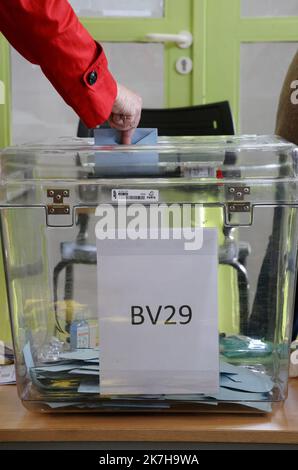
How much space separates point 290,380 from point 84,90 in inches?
18.7

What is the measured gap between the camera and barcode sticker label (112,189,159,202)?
0.80 meters

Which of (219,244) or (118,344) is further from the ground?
(219,244)

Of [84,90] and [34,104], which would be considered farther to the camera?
[34,104]

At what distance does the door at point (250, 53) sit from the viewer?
113 inches

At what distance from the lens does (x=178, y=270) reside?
785 millimetres

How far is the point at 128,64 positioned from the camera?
2.92 metres

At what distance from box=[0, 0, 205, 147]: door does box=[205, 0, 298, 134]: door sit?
6 cm

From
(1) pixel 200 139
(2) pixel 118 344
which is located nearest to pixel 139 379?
(2) pixel 118 344

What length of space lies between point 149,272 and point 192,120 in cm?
158

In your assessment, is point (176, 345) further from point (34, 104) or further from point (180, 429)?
point (34, 104)

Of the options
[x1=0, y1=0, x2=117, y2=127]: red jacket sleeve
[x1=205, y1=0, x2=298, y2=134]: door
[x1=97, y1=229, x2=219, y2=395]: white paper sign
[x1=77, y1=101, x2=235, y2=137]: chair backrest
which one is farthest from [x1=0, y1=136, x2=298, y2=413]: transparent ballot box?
[x1=205, y1=0, x2=298, y2=134]: door

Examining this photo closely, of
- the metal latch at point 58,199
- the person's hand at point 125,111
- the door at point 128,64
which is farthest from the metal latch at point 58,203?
the door at point 128,64

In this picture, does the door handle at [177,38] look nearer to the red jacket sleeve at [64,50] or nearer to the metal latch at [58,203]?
the red jacket sleeve at [64,50]

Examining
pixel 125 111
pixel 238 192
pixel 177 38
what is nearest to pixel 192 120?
pixel 177 38
